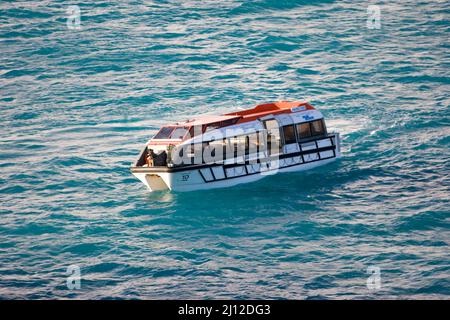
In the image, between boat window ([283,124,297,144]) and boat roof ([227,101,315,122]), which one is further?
boat roof ([227,101,315,122])

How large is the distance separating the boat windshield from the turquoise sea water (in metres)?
2.95

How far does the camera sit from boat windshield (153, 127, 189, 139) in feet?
150

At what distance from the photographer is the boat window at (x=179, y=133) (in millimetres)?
45562

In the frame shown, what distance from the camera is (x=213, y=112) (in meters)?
55.9

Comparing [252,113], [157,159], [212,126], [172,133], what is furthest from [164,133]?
[252,113]

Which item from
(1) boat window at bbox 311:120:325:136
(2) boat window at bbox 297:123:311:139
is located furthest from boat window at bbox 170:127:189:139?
(1) boat window at bbox 311:120:325:136

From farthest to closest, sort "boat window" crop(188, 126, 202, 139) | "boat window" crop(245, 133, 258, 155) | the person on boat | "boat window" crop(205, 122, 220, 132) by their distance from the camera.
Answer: "boat window" crop(245, 133, 258, 155)
"boat window" crop(205, 122, 220, 132)
"boat window" crop(188, 126, 202, 139)
the person on boat

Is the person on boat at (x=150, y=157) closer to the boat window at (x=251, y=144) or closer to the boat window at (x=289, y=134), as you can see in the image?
the boat window at (x=251, y=144)

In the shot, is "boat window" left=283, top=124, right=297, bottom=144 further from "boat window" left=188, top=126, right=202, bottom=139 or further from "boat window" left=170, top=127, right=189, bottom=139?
"boat window" left=170, top=127, right=189, bottom=139

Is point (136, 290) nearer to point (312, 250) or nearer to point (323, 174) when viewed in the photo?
point (312, 250)

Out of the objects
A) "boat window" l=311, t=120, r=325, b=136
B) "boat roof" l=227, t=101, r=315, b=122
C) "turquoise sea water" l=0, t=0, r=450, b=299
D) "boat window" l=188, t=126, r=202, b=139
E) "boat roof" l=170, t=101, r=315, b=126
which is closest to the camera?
"turquoise sea water" l=0, t=0, r=450, b=299

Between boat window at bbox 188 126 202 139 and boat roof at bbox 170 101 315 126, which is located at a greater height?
boat roof at bbox 170 101 315 126
